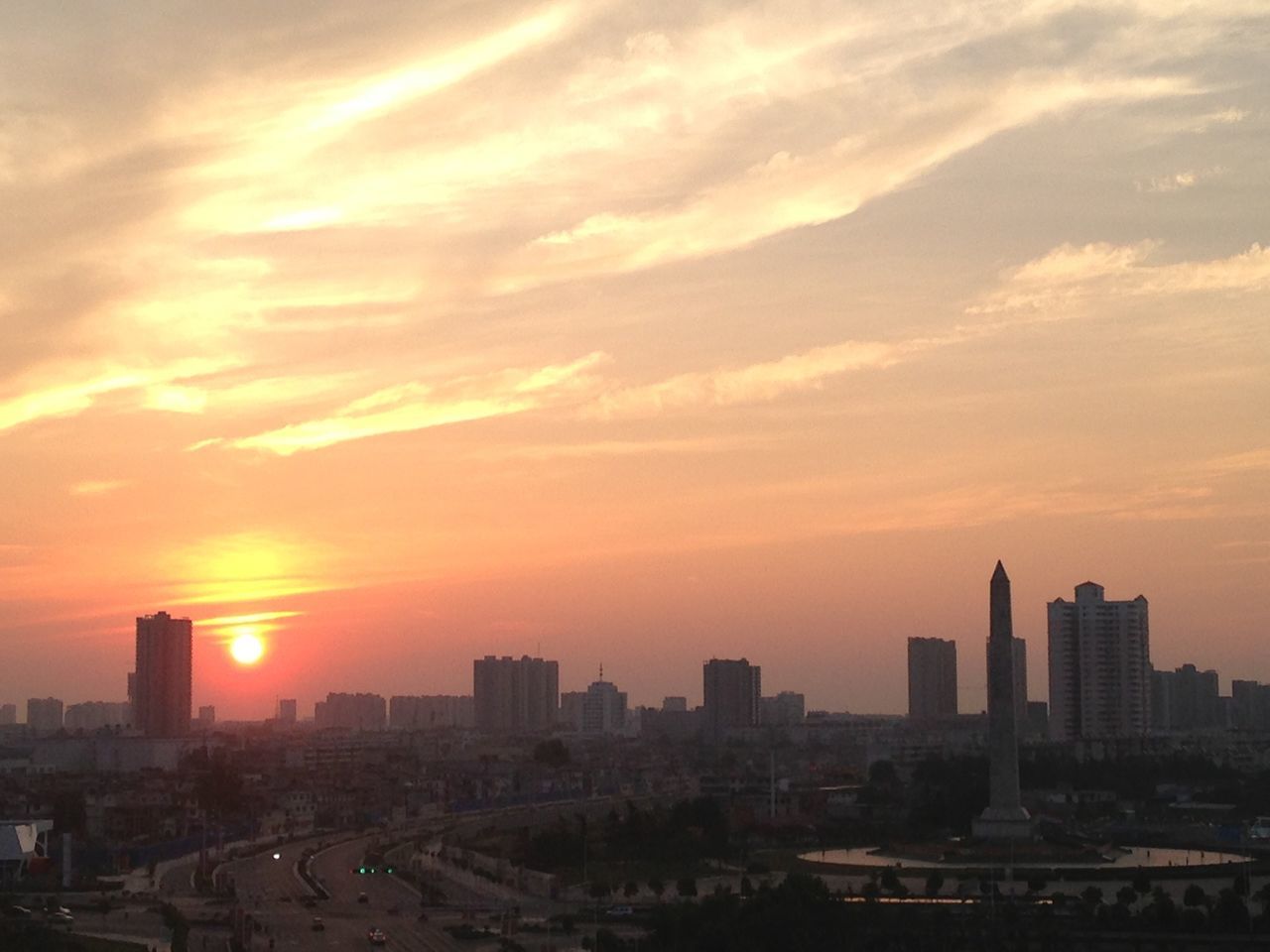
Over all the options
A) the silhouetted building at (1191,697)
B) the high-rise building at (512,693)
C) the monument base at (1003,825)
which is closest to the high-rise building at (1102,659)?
the silhouetted building at (1191,697)

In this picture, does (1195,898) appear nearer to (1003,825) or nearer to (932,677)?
(1003,825)

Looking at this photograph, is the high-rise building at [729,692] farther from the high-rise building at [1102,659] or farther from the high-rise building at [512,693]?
the high-rise building at [1102,659]

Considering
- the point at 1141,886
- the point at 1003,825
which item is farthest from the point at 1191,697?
the point at 1141,886

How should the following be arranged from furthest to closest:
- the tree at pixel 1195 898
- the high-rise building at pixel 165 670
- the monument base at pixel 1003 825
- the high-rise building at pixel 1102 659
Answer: the high-rise building at pixel 165 670 < the high-rise building at pixel 1102 659 < the monument base at pixel 1003 825 < the tree at pixel 1195 898

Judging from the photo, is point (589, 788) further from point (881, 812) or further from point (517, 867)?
point (517, 867)

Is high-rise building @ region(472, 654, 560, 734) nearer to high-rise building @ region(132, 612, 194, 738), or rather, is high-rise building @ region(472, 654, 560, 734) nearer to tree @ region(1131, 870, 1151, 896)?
high-rise building @ region(132, 612, 194, 738)

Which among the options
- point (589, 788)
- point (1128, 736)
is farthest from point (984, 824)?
point (1128, 736)

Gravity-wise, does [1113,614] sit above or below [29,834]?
above
